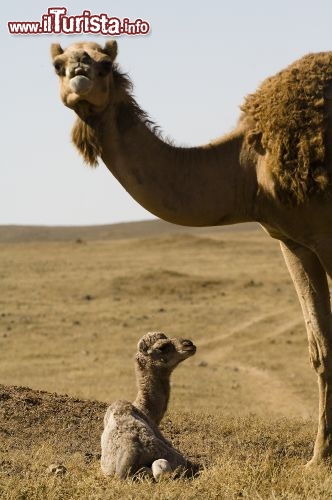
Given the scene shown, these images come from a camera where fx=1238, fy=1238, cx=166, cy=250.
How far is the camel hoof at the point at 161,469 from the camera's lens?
7672 mm

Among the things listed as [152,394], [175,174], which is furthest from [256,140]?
[152,394]

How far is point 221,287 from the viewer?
32.9 metres

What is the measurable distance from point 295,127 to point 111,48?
1.34 metres

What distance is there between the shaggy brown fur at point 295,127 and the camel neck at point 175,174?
0.29 metres

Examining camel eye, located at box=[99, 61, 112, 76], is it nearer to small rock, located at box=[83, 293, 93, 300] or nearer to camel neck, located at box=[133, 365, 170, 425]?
camel neck, located at box=[133, 365, 170, 425]

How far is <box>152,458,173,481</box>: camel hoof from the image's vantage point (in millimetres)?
7672

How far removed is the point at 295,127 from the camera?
8312mm

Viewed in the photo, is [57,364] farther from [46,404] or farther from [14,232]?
[14,232]

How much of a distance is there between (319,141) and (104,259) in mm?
35635

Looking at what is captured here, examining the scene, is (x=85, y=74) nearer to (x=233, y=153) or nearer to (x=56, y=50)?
(x=56, y=50)

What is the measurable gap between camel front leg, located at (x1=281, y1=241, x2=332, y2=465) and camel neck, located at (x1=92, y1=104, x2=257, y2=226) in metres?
0.65

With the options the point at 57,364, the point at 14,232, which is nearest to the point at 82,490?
the point at 57,364

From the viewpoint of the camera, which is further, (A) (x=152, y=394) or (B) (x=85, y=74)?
(A) (x=152, y=394)

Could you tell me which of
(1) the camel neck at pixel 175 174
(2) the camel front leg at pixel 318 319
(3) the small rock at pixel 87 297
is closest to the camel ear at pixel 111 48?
(1) the camel neck at pixel 175 174
